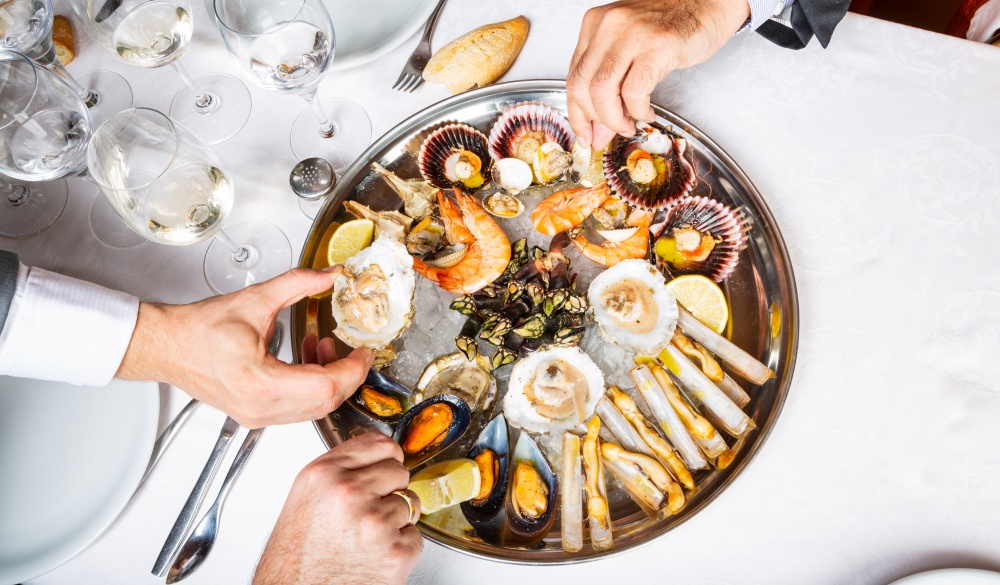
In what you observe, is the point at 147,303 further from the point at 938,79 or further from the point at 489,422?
the point at 938,79

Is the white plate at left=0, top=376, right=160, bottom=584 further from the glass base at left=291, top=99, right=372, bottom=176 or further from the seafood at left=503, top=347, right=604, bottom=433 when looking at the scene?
the seafood at left=503, top=347, right=604, bottom=433

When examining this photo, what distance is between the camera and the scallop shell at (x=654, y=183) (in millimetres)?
1138

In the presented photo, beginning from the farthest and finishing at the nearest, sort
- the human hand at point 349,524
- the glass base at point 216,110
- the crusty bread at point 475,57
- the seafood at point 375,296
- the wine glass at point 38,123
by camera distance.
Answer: the glass base at point 216,110
the crusty bread at point 475,57
the seafood at point 375,296
the wine glass at point 38,123
the human hand at point 349,524

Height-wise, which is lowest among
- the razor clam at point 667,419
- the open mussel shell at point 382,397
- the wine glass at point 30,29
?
the open mussel shell at point 382,397

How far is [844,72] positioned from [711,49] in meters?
0.30

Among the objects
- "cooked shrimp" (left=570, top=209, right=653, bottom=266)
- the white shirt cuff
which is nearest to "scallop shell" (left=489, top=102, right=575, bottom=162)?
"cooked shrimp" (left=570, top=209, right=653, bottom=266)

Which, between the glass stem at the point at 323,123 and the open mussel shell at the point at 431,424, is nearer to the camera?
the open mussel shell at the point at 431,424

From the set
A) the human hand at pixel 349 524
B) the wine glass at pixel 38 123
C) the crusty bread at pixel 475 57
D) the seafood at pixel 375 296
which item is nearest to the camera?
the human hand at pixel 349 524

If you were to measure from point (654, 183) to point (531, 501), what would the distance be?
640 millimetres

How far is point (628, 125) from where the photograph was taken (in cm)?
106

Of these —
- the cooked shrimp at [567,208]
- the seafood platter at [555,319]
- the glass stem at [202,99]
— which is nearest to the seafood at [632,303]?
the seafood platter at [555,319]

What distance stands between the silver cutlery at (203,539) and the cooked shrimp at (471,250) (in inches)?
19.6

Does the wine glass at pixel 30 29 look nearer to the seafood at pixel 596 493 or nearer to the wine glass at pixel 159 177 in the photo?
the wine glass at pixel 159 177

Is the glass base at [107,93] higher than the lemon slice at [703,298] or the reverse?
the reverse
